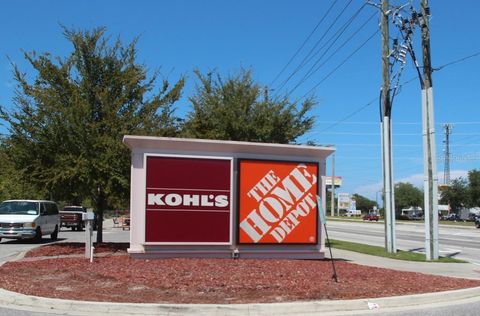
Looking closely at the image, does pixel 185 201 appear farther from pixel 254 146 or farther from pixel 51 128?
pixel 51 128

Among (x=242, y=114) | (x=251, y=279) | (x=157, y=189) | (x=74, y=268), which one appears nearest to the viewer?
(x=251, y=279)

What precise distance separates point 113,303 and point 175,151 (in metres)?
6.52

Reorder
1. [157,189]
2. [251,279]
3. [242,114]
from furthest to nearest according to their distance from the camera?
[242,114] < [157,189] < [251,279]

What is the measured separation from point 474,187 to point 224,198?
90568mm

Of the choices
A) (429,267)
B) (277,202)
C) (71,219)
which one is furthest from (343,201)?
(277,202)

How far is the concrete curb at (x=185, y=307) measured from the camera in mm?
8414

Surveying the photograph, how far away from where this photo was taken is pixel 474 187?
96188mm

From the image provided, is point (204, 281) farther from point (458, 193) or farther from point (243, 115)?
point (458, 193)

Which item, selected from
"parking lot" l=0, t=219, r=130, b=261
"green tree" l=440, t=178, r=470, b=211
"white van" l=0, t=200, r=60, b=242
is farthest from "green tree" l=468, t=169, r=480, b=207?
"white van" l=0, t=200, r=60, b=242

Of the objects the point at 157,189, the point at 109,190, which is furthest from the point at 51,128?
the point at 157,189

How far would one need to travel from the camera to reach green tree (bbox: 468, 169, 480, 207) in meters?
95.4

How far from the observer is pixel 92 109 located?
17.5 metres

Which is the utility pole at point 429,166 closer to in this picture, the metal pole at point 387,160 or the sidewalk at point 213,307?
the metal pole at point 387,160

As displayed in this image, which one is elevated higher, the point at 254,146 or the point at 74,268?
the point at 254,146
